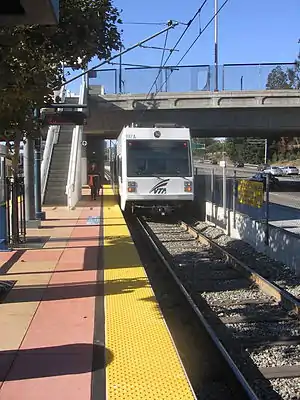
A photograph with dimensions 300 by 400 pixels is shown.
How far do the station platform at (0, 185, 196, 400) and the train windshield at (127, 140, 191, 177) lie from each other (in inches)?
312

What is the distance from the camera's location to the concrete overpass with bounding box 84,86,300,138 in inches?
1270

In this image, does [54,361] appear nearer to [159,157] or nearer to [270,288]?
[270,288]

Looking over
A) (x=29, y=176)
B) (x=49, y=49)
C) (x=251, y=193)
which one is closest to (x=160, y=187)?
(x=29, y=176)

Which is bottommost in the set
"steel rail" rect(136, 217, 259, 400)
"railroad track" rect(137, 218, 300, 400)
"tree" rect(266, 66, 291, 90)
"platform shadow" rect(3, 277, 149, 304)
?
"railroad track" rect(137, 218, 300, 400)

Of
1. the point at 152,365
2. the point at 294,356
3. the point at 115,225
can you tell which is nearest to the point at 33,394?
the point at 152,365

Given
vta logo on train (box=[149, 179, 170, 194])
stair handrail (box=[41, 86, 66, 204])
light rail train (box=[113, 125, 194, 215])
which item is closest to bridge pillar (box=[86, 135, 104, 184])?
stair handrail (box=[41, 86, 66, 204])

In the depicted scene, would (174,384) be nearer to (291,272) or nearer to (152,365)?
(152,365)

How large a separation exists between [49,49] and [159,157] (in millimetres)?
10622

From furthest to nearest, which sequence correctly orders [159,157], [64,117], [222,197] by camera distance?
1. [159,157]
2. [222,197]
3. [64,117]

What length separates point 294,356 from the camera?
19.3ft

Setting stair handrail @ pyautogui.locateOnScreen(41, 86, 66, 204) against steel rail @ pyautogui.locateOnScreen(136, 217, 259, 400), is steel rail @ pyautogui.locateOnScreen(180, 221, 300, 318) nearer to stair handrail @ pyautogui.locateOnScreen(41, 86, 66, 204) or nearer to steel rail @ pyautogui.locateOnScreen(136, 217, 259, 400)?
steel rail @ pyautogui.locateOnScreen(136, 217, 259, 400)

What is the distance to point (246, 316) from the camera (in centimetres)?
748

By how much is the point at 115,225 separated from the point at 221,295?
7.80 metres

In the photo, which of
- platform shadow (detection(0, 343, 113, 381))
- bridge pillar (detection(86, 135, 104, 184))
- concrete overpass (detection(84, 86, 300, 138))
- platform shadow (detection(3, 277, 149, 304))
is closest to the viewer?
platform shadow (detection(0, 343, 113, 381))
